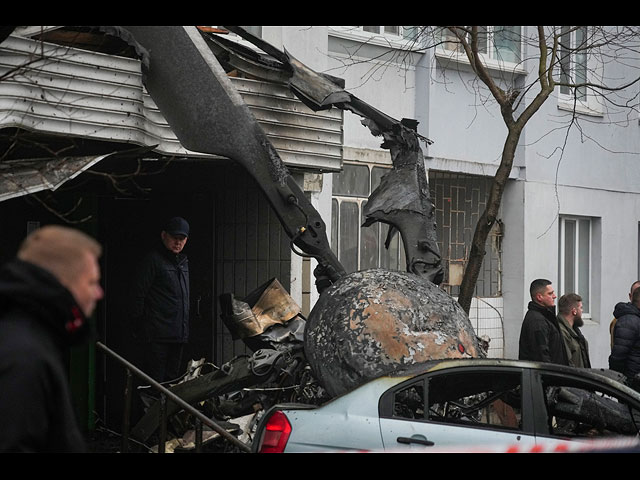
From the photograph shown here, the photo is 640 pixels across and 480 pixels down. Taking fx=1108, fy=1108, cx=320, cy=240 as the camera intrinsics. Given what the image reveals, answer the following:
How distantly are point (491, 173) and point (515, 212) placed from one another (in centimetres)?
96

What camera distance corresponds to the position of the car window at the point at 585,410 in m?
6.54

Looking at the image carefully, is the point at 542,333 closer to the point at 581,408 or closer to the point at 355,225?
the point at 581,408

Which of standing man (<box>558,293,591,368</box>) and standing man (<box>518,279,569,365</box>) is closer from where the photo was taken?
standing man (<box>518,279,569,365</box>)

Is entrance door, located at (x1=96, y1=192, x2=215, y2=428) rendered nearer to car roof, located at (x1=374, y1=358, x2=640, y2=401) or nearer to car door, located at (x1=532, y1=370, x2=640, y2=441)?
car roof, located at (x1=374, y1=358, x2=640, y2=401)

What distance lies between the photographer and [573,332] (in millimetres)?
10664

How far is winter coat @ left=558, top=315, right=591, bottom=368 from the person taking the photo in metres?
10.5

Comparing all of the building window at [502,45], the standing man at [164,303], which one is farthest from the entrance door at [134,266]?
the building window at [502,45]

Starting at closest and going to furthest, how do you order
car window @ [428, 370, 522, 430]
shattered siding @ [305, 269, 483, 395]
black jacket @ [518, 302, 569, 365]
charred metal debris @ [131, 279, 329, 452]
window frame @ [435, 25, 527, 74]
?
car window @ [428, 370, 522, 430]
shattered siding @ [305, 269, 483, 395]
charred metal debris @ [131, 279, 329, 452]
black jacket @ [518, 302, 569, 365]
window frame @ [435, 25, 527, 74]

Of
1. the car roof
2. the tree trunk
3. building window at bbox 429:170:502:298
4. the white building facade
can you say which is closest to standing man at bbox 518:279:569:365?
the tree trunk

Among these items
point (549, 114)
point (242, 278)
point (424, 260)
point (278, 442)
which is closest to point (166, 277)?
point (242, 278)

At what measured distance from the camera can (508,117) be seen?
1109 centimetres

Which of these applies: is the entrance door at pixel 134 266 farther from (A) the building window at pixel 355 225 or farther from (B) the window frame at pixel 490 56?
(B) the window frame at pixel 490 56
